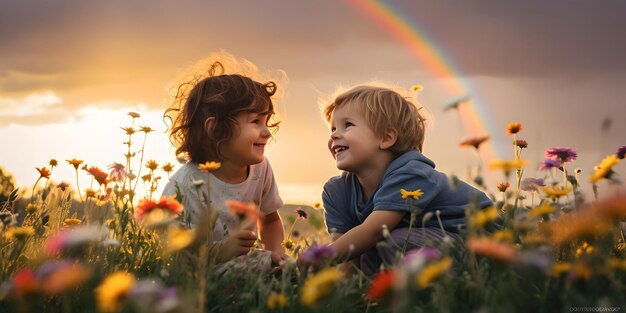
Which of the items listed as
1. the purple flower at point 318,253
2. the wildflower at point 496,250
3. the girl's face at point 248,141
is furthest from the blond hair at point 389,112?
the wildflower at point 496,250

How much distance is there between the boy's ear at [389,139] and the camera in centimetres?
413

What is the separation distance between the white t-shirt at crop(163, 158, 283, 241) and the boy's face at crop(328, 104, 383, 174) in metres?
0.84

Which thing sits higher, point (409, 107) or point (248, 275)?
point (409, 107)

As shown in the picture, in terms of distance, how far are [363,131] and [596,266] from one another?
2112mm

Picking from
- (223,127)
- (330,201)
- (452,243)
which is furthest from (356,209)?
(452,243)

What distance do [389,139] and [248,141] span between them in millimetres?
959

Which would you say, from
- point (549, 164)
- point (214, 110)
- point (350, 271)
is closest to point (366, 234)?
point (350, 271)

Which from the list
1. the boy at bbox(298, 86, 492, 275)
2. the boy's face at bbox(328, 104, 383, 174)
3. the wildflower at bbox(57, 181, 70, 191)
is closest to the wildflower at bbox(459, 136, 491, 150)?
the boy at bbox(298, 86, 492, 275)

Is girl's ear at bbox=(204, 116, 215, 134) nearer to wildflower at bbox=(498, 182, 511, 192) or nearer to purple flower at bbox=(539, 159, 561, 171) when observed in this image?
wildflower at bbox=(498, 182, 511, 192)

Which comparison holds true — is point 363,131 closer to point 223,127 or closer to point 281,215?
point 223,127

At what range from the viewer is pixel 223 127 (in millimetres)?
4590

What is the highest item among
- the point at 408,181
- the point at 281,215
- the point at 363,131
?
the point at 363,131

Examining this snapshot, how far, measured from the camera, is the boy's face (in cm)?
409

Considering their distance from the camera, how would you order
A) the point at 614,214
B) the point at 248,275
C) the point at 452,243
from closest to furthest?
the point at 614,214, the point at 452,243, the point at 248,275
